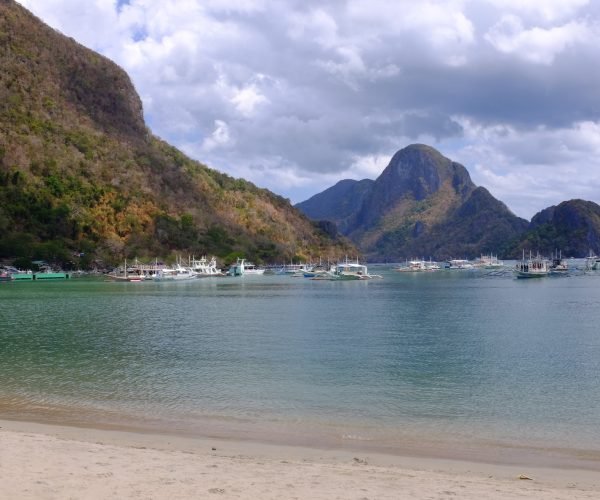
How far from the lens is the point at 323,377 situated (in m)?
24.0

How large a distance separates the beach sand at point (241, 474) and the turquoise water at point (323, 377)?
6.31 feet

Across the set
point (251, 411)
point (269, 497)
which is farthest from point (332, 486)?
point (251, 411)

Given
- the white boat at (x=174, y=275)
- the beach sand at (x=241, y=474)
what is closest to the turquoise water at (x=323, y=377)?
the beach sand at (x=241, y=474)

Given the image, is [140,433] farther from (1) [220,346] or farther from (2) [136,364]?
(1) [220,346]

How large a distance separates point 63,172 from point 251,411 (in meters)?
178

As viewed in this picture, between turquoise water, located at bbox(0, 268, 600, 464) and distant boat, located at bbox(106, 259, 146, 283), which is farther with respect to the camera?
distant boat, located at bbox(106, 259, 146, 283)

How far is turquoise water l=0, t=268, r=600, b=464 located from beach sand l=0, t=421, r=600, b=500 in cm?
Answer: 192

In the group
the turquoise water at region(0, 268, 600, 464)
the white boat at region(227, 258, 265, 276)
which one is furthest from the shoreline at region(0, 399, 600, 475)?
the white boat at region(227, 258, 265, 276)

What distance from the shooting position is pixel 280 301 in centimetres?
6931

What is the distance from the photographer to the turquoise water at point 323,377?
16.7m

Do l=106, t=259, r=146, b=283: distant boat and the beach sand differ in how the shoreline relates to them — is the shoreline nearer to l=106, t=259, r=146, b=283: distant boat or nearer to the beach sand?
the beach sand

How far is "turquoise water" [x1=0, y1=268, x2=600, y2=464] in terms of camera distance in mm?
16734

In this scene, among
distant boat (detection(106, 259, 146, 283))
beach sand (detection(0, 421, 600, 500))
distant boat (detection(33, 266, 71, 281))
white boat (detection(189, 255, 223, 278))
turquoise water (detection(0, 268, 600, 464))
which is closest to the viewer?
beach sand (detection(0, 421, 600, 500))

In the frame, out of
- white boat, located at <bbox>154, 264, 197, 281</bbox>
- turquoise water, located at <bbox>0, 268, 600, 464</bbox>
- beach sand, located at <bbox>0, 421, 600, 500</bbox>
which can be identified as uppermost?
white boat, located at <bbox>154, 264, 197, 281</bbox>
